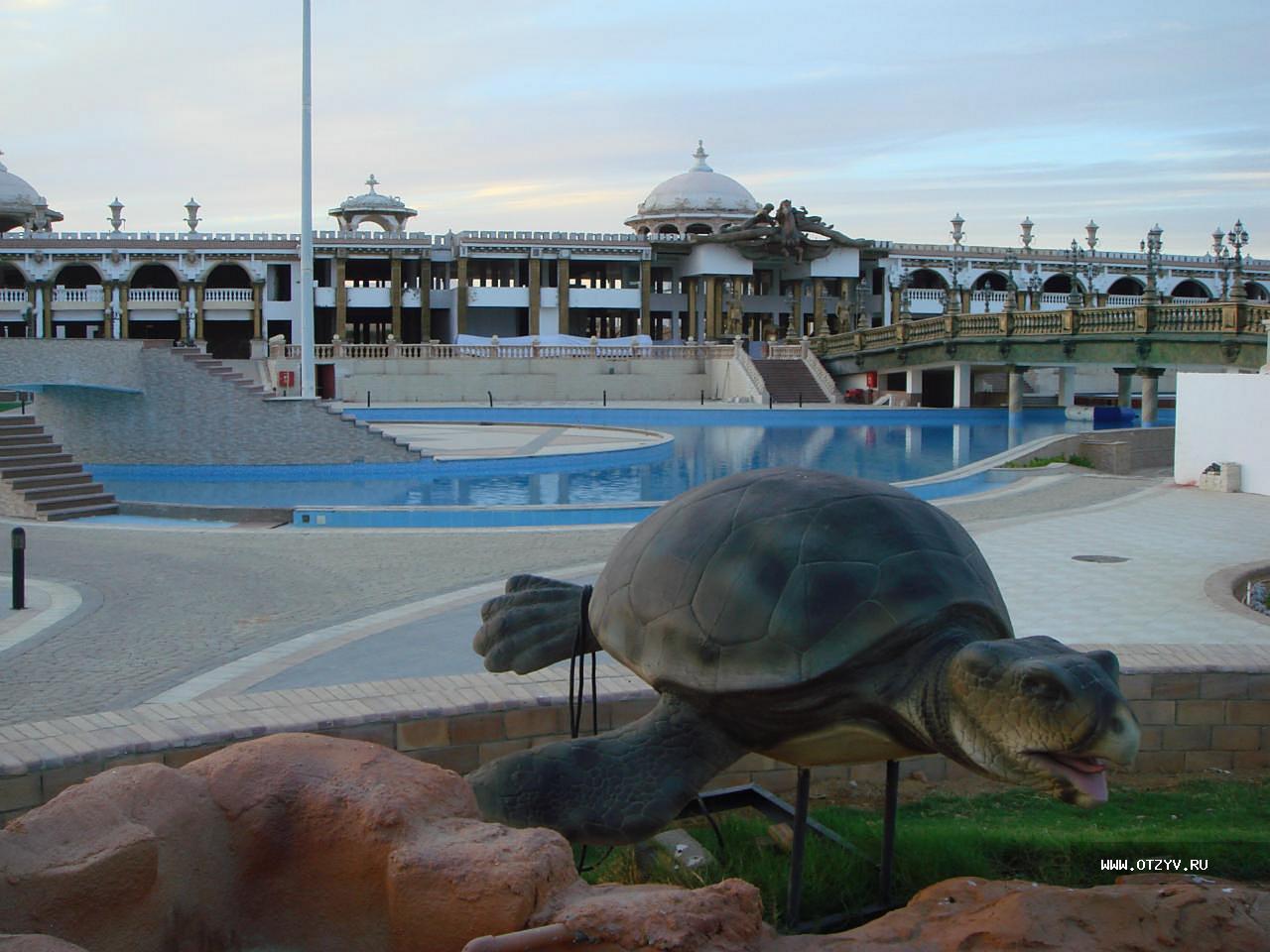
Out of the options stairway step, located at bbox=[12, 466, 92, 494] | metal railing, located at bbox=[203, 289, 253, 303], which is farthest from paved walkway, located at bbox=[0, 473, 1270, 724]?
metal railing, located at bbox=[203, 289, 253, 303]

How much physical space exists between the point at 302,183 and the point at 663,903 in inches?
1003

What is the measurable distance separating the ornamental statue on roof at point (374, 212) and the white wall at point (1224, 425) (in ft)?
185

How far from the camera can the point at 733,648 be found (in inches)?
175

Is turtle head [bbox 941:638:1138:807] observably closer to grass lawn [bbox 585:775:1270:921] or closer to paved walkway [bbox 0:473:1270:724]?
grass lawn [bbox 585:775:1270:921]

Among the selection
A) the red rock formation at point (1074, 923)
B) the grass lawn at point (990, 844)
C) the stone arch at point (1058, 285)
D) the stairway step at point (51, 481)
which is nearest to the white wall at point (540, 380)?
the stairway step at point (51, 481)

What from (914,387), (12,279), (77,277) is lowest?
(914,387)

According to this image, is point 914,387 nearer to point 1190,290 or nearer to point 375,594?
point 375,594

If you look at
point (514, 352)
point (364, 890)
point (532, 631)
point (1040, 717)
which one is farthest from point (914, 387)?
point (364, 890)

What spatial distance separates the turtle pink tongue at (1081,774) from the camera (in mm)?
3777

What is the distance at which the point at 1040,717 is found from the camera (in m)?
3.71

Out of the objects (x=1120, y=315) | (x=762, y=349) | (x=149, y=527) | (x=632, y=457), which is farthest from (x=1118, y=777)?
(x=762, y=349)

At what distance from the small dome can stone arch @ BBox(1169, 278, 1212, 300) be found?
69354 mm

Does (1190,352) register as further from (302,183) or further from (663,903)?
(663,903)

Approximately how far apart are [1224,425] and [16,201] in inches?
2749
